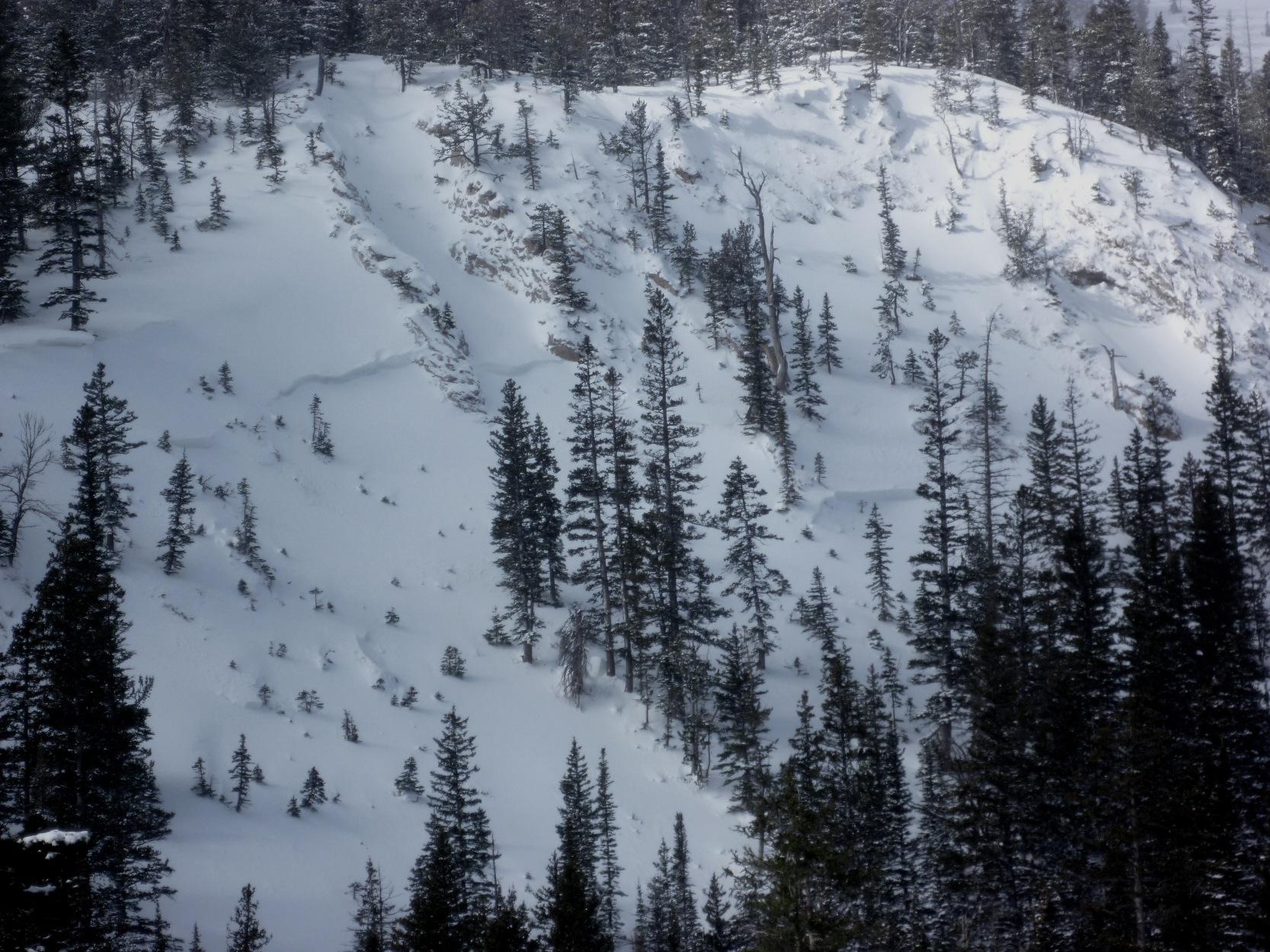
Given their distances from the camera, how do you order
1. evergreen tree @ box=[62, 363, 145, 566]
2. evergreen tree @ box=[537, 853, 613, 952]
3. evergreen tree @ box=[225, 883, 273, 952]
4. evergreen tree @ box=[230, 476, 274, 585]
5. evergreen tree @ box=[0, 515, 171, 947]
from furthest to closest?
evergreen tree @ box=[230, 476, 274, 585] → evergreen tree @ box=[62, 363, 145, 566] → evergreen tree @ box=[0, 515, 171, 947] → evergreen tree @ box=[225, 883, 273, 952] → evergreen tree @ box=[537, 853, 613, 952]

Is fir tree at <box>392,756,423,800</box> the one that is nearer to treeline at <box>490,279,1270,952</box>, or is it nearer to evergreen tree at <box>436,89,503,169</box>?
treeline at <box>490,279,1270,952</box>

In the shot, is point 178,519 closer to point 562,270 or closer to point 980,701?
point 980,701

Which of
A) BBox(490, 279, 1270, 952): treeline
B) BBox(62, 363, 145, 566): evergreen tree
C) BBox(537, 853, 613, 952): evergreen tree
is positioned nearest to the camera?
BBox(537, 853, 613, 952): evergreen tree

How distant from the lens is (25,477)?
101ft

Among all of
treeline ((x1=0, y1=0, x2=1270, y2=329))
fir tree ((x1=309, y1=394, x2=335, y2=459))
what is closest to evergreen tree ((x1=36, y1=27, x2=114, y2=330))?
treeline ((x1=0, y1=0, x2=1270, y2=329))

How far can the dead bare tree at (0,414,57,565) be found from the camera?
92.1ft

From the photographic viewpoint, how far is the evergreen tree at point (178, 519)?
103 ft

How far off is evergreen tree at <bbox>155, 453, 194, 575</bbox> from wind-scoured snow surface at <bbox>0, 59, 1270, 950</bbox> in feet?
2.38

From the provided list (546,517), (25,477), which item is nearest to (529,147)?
(546,517)

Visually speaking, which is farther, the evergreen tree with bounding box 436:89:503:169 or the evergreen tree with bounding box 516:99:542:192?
the evergreen tree with bounding box 436:89:503:169

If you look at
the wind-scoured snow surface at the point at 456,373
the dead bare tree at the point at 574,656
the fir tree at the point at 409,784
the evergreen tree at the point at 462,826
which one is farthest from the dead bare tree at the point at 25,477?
the dead bare tree at the point at 574,656

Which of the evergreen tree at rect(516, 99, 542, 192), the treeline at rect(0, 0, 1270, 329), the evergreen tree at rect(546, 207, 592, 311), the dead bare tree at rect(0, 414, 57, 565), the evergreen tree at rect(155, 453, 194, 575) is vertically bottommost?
the evergreen tree at rect(155, 453, 194, 575)

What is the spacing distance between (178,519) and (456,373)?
22593 mm

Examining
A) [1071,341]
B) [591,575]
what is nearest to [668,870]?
[591,575]
